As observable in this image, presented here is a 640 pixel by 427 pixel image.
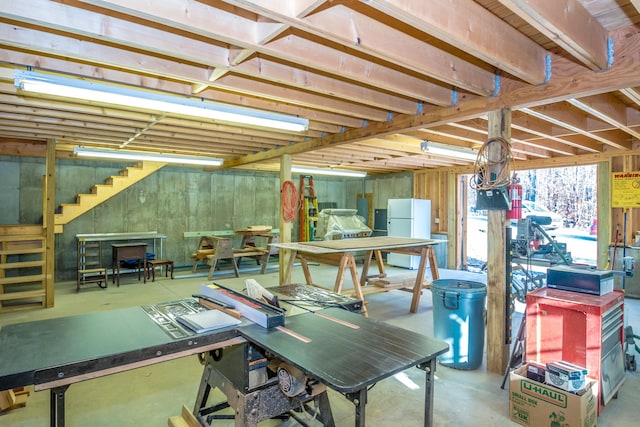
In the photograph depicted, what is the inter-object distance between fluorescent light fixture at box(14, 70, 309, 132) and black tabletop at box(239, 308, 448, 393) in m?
2.40

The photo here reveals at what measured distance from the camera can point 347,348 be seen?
5.24ft

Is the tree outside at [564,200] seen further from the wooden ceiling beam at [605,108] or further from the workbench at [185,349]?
the workbench at [185,349]

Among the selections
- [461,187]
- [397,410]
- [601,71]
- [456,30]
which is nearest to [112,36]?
[456,30]

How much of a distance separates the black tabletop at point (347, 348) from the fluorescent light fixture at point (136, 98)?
240cm

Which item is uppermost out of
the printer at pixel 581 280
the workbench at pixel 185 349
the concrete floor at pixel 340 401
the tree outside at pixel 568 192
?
the tree outside at pixel 568 192

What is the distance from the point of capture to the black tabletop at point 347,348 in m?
1.36

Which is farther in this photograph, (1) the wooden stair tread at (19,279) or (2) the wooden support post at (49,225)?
(2) the wooden support post at (49,225)

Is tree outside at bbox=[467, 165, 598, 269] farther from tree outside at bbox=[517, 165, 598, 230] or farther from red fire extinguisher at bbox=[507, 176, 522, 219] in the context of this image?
red fire extinguisher at bbox=[507, 176, 522, 219]

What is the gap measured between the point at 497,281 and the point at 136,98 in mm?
3588

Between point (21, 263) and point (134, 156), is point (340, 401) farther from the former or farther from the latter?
point (134, 156)

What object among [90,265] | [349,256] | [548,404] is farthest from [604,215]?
[90,265]

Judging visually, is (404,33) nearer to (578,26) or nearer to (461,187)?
(578,26)

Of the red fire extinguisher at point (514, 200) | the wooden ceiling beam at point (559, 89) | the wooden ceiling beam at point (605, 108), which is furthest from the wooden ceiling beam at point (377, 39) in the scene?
the wooden ceiling beam at point (605, 108)

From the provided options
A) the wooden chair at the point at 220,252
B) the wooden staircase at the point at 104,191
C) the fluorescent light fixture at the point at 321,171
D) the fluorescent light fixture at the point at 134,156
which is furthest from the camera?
the fluorescent light fixture at the point at 321,171
